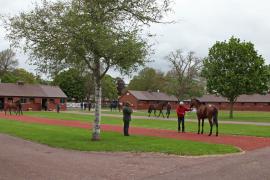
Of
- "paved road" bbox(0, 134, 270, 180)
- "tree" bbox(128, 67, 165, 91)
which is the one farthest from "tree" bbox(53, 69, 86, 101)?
"paved road" bbox(0, 134, 270, 180)

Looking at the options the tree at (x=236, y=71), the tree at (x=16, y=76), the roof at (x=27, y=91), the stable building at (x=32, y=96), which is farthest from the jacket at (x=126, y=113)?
Result: the tree at (x=16, y=76)

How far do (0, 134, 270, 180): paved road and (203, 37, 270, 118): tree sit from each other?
3470cm

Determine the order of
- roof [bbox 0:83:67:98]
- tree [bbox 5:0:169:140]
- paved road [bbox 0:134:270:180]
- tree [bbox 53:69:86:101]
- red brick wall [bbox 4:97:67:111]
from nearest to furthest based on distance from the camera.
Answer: paved road [bbox 0:134:270:180]
tree [bbox 5:0:169:140]
roof [bbox 0:83:67:98]
red brick wall [bbox 4:97:67:111]
tree [bbox 53:69:86:101]

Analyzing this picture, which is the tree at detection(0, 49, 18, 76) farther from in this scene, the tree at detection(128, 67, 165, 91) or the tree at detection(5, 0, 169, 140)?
the tree at detection(5, 0, 169, 140)

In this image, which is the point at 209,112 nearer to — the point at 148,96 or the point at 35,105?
the point at 35,105

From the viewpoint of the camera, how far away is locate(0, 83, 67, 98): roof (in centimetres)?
7081

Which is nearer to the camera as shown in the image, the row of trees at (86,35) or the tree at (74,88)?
the row of trees at (86,35)

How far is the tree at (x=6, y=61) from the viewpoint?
337 feet

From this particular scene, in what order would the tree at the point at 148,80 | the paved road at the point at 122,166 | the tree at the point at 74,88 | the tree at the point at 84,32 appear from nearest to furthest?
the paved road at the point at 122,166
the tree at the point at 84,32
the tree at the point at 74,88
the tree at the point at 148,80

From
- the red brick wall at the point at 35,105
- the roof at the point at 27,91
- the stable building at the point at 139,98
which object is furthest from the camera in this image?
the stable building at the point at 139,98

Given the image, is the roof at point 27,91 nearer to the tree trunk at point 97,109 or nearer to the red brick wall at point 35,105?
the red brick wall at point 35,105

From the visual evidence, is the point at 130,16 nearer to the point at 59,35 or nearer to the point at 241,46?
the point at 59,35

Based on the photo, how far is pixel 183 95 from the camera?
268 ft

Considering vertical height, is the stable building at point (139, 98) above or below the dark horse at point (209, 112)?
above
